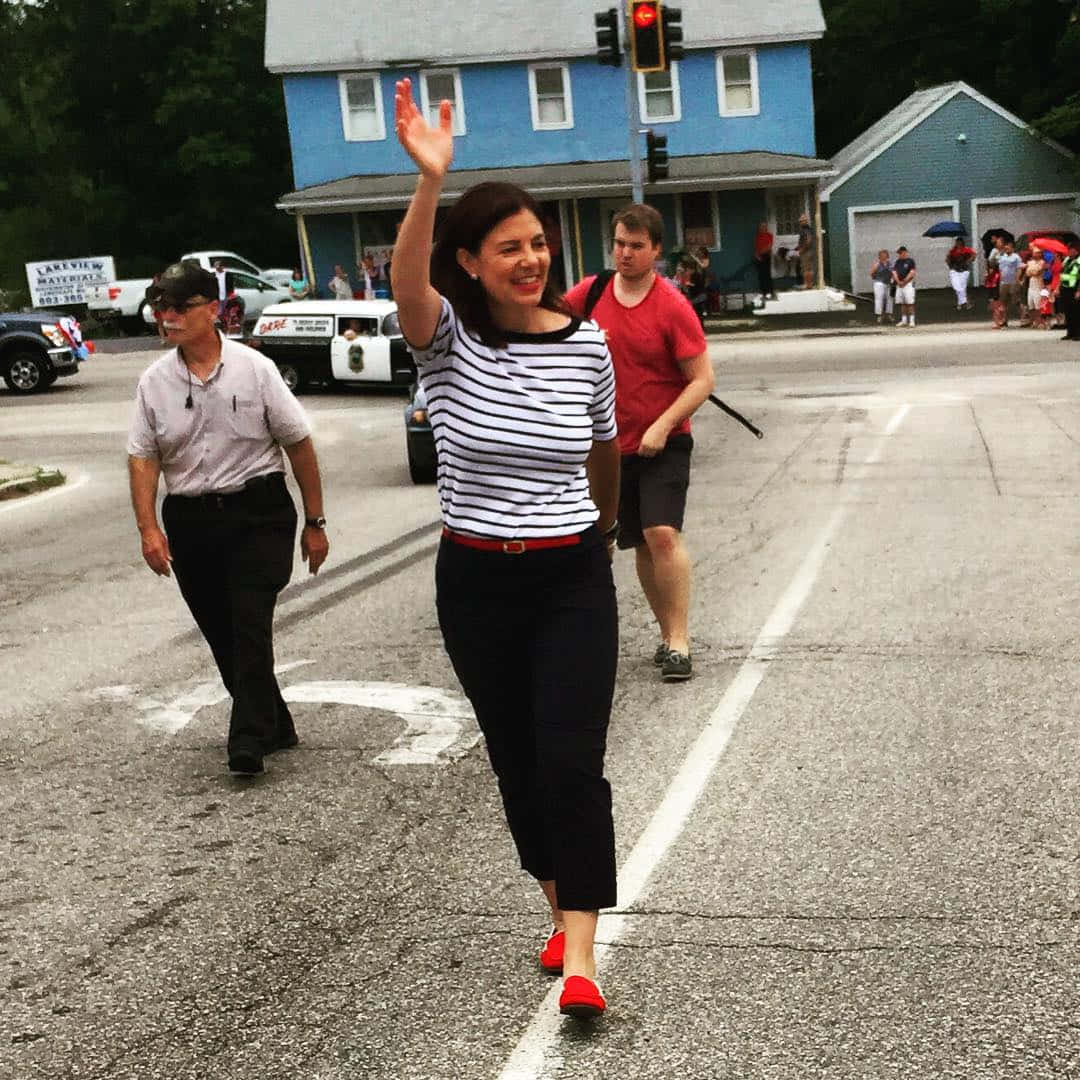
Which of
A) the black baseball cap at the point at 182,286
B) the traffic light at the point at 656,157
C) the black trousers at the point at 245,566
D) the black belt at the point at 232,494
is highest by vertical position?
the traffic light at the point at 656,157

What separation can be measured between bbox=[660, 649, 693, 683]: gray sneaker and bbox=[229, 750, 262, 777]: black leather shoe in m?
1.97

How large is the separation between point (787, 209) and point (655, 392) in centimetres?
3915

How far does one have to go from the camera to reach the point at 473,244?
4047 mm

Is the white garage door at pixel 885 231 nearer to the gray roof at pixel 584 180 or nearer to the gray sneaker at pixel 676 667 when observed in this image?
the gray roof at pixel 584 180

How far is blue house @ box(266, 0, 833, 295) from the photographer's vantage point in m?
43.8

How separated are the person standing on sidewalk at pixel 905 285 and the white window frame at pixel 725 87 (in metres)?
8.85

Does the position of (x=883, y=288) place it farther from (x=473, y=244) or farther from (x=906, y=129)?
(x=473, y=244)

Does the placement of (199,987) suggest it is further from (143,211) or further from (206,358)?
(143,211)

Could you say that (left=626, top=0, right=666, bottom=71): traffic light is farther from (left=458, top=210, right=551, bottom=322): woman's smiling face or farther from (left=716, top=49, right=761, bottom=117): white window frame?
(left=716, top=49, right=761, bottom=117): white window frame

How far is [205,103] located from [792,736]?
2335 inches

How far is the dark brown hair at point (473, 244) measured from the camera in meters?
4.02

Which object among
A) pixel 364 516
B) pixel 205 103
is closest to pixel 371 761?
pixel 364 516

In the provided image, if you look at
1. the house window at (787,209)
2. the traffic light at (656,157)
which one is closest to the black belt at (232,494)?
the traffic light at (656,157)

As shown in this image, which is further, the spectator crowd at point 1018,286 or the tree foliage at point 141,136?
the tree foliage at point 141,136
